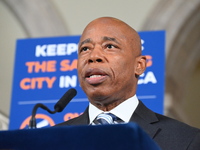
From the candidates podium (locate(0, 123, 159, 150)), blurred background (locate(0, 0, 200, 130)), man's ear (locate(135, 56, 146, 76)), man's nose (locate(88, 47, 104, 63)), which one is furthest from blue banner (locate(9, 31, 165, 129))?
blurred background (locate(0, 0, 200, 130))

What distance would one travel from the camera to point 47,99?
3.61 metres

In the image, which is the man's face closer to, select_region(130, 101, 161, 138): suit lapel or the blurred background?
select_region(130, 101, 161, 138): suit lapel

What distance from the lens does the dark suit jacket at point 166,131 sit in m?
1.93

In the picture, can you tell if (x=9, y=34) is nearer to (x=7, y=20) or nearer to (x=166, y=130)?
(x=7, y=20)

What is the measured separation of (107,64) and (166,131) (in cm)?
26

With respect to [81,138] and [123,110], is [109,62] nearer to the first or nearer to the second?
[123,110]

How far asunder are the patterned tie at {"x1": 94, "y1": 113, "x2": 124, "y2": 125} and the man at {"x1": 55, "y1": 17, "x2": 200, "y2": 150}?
0.02 metres

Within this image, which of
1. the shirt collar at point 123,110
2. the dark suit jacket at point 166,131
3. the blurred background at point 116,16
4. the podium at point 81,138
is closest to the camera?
the podium at point 81,138

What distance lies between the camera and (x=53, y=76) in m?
3.70

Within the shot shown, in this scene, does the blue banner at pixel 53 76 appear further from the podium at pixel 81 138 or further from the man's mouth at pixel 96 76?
the podium at pixel 81 138

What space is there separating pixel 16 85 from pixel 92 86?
5.70ft

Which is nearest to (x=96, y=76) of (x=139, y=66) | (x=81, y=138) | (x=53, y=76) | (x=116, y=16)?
(x=139, y=66)

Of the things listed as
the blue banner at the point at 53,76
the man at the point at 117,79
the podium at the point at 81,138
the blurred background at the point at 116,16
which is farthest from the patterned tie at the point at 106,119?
the blurred background at the point at 116,16

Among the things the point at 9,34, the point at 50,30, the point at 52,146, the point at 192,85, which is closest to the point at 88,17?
the point at 50,30
